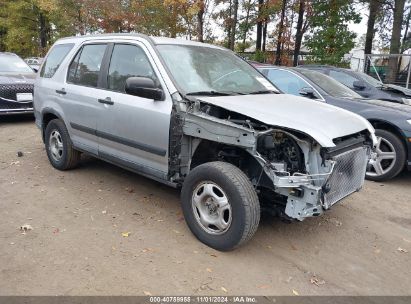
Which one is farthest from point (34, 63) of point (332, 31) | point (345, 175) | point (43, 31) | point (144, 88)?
point (345, 175)

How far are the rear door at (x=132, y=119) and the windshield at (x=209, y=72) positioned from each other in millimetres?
228

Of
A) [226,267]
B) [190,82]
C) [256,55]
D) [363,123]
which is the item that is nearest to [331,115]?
[363,123]

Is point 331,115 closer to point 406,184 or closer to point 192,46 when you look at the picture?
point 192,46

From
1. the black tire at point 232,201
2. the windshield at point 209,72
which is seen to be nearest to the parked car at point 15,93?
the windshield at point 209,72

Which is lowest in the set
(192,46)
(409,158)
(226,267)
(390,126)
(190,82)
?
(226,267)

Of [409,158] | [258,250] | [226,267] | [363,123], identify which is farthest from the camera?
[409,158]

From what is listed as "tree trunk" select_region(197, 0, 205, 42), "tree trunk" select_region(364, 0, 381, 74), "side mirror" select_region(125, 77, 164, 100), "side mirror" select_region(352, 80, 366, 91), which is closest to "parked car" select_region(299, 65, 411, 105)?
"side mirror" select_region(352, 80, 366, 91)

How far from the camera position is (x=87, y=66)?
16.5ft

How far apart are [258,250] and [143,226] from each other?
122cm

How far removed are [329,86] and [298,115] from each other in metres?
3.93

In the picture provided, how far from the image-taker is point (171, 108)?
149 inches

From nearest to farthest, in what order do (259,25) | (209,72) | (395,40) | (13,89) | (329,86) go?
(209,72) → (329,86) → (13,89) → (395,40) → (259,25)

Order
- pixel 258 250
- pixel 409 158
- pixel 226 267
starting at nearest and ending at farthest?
1. pixel 226 267
2. pixel 258 250
3. pixel 409 158

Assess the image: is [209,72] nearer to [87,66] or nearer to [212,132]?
[212,132]
